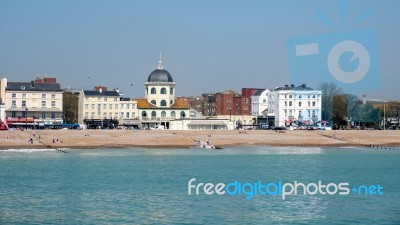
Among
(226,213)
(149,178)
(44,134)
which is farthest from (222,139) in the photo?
(226,213)

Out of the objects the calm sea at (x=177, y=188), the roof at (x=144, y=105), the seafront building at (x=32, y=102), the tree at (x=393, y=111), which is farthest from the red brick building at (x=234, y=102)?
the calm sea at (x=177, y=188)

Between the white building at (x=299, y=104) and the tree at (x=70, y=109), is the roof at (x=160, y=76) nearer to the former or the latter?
the tree at (x=70, y=109)

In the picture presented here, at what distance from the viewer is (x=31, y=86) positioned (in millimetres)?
101688

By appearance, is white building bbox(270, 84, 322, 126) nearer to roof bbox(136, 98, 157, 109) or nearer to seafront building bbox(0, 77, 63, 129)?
roof bbox(136, 98, 157, 109)

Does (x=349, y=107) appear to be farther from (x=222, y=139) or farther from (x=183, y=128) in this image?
(x=222, y=139)

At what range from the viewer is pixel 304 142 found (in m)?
82.2

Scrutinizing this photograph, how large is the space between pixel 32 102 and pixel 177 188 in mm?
A: 66549

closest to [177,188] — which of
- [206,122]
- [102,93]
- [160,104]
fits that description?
[206,122]

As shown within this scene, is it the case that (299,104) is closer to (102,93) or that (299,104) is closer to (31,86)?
(102,93)

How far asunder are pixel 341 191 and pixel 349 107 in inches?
3148

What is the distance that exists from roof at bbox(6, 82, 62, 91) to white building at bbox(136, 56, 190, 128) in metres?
12.8

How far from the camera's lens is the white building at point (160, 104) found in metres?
109

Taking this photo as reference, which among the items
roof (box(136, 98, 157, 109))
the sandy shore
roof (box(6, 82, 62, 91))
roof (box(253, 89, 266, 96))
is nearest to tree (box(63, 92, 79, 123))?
roof (box(136, 98, 157, 109))

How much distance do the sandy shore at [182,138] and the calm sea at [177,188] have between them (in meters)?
10.8
